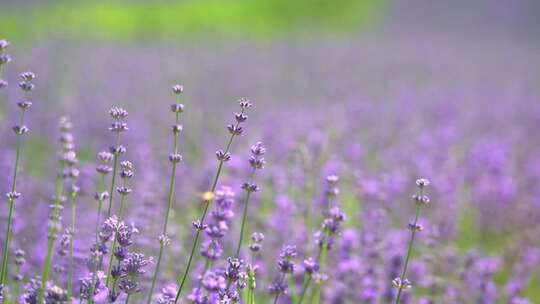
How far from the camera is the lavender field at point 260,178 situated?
1945 millimetres

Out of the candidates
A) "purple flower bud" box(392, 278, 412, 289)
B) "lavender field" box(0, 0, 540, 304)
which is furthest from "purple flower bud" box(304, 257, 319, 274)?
"purple flower bud" box(392, 278, 412, 289)

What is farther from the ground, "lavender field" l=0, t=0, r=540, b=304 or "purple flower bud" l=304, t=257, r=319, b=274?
"lavender field" l=0, t=0, r=540, b=304

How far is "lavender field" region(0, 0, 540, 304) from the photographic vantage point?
1.95 m

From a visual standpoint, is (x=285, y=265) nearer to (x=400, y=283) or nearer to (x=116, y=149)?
(x=400, y=283)

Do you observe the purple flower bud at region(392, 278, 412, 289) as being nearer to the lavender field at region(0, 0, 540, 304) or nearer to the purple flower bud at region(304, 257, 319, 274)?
the lavender field at region(0, 0, 540, 304)

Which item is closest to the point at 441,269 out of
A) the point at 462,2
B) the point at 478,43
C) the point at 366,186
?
the point at 366,186

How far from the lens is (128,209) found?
170 inches

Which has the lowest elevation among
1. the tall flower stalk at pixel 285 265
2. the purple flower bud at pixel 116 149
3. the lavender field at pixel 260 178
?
the tall flower stalk at pixel 285 265

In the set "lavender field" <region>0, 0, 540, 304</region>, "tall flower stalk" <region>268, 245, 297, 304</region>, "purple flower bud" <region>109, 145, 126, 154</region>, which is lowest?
"tall flower stalk" <region>268, 245, 297, 304</region>

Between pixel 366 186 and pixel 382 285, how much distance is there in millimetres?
830

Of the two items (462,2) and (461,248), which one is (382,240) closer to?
(461,248)

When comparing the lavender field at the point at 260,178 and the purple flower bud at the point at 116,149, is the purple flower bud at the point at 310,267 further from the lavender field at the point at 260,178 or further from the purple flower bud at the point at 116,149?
the purple flower bud at the point at 116,149

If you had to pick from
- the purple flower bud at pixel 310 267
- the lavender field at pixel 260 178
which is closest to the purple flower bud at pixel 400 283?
the lavender field at pixel 260 178

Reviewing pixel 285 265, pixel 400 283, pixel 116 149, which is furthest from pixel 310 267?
pixel 116 149
